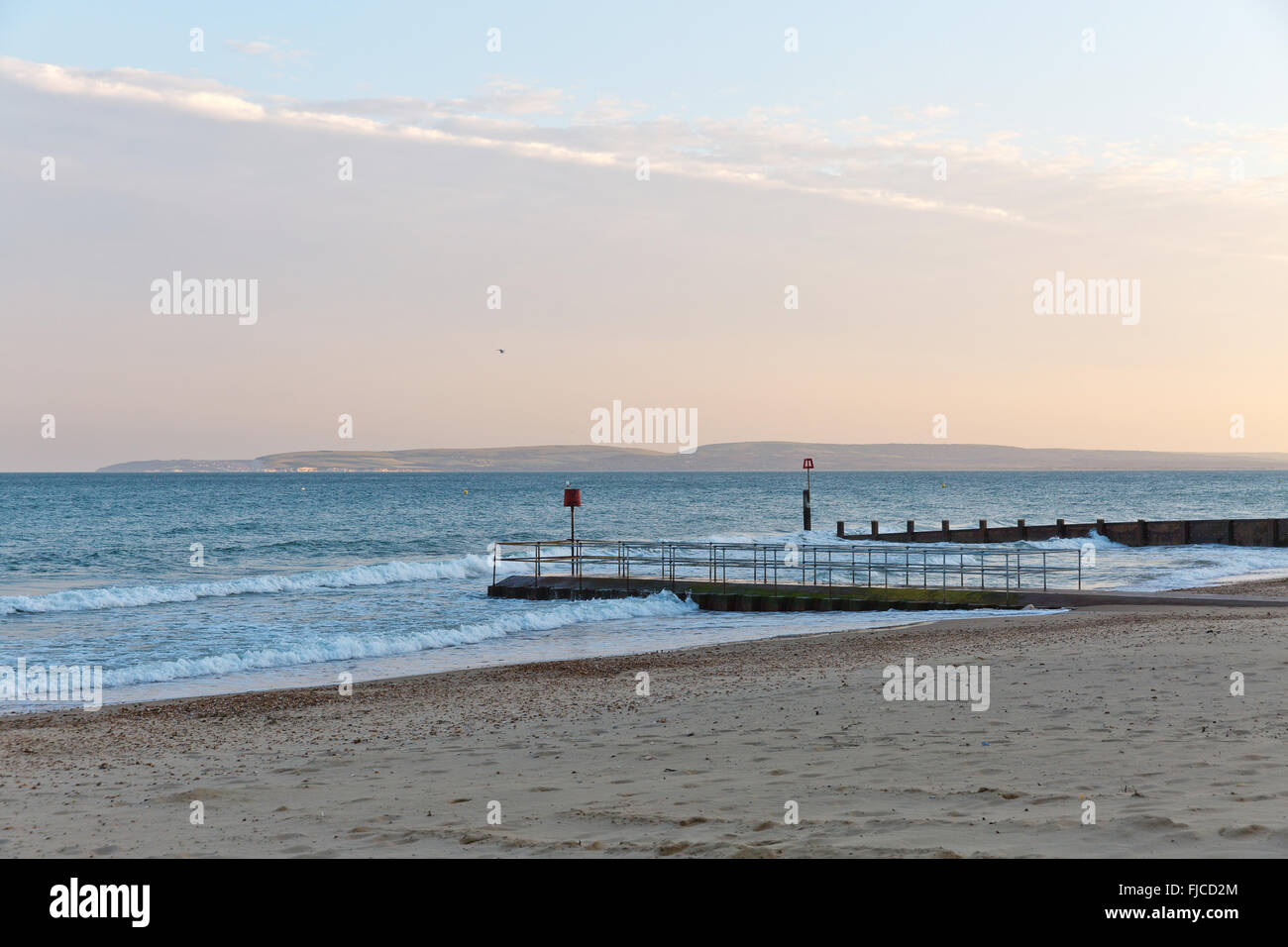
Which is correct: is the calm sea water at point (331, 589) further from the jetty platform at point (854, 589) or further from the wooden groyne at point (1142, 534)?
the wooden groyne at point (1142, 534)

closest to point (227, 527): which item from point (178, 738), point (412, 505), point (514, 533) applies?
point (514, 533)

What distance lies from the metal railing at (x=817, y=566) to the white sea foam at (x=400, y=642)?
168cm

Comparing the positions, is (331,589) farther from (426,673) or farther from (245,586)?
(426,673)

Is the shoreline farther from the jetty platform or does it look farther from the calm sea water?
the jetty platform

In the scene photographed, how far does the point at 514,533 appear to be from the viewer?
208 feet

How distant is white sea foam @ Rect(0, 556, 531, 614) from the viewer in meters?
27.2

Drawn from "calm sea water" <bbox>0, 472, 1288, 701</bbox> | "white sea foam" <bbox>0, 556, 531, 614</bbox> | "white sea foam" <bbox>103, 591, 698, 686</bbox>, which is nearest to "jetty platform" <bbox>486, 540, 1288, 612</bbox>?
"calm sea water" <bbox>0, 472, 1288, 701</bbox>

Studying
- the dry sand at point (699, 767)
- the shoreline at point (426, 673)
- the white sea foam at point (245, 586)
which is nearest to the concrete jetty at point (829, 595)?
the shoreline at point (426, 673)

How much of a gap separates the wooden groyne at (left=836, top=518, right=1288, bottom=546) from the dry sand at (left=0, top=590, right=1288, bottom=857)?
112 feet

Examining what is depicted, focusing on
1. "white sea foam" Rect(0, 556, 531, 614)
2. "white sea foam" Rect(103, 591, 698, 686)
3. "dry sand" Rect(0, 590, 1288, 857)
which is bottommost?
"white sea foam" Rect(0, 556, 531, 614)

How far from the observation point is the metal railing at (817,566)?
86.1 ft
